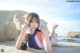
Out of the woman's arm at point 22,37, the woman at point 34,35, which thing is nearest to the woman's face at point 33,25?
the woman at point 34,35

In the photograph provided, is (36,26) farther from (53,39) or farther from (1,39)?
(1,39)

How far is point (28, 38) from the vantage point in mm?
4438

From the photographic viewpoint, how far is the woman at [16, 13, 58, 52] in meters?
4.24

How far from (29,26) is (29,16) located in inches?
8.6

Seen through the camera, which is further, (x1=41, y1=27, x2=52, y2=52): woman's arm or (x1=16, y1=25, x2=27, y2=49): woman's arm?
(x1=16, y1=25, x2=27, y2=49): woman's arm

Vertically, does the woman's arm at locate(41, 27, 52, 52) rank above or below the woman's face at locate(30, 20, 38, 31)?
below

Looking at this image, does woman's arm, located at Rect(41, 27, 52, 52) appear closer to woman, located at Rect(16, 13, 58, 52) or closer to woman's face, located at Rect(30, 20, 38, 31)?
woman, located at Rect(16, 13, 58, 52)

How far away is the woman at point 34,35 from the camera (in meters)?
4.24

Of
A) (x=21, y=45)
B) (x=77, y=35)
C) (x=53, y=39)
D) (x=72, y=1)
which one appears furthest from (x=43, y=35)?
(x=77, y=35)

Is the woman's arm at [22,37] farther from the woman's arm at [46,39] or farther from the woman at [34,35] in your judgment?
the woman's arm at [46,39]

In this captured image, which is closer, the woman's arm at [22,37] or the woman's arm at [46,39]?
the woman's arm at [46,39]

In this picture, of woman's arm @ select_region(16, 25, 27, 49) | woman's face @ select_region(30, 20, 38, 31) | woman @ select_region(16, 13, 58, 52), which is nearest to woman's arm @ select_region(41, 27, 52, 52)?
woman @ select_region(16, 13, 58, 52)

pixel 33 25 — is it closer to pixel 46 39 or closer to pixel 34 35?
pixel 34 35

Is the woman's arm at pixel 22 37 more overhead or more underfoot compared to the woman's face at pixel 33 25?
more underfoot
